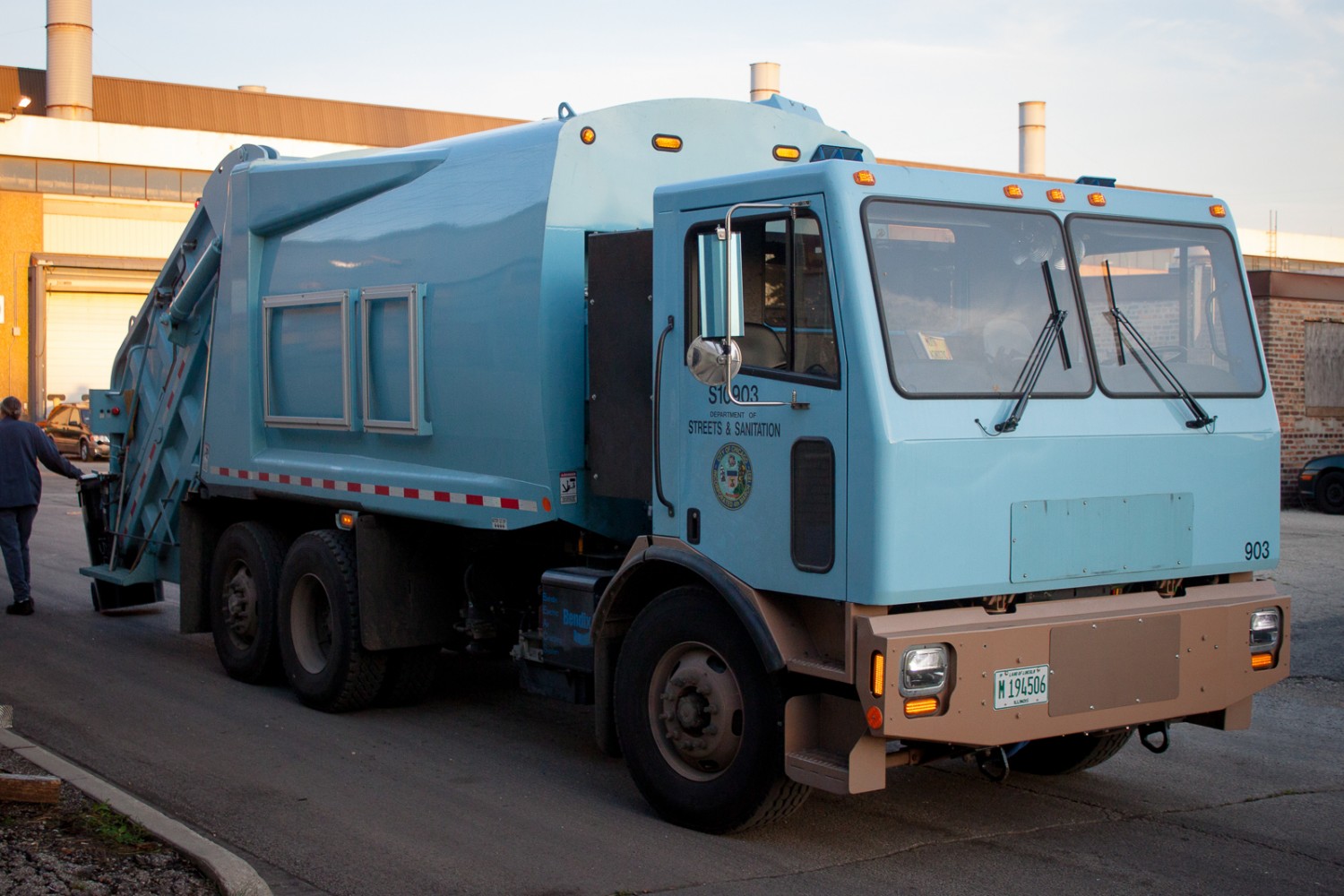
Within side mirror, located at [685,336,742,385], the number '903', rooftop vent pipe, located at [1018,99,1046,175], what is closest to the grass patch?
side mirror, located at [685,336,742,385]

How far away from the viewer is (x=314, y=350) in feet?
28.7

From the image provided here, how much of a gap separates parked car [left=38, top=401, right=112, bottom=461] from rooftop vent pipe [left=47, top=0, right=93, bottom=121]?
481 inches

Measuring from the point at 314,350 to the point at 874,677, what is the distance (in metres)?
4.89

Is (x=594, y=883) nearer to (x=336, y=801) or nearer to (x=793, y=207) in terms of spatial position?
(x=336, y=801)

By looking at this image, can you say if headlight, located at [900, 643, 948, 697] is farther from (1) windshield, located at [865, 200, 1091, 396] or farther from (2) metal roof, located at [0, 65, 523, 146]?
(2) metal roof, located at [0, 65, 523, 146]

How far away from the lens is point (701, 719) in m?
5.98

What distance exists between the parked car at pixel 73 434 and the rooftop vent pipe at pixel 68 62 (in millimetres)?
12229

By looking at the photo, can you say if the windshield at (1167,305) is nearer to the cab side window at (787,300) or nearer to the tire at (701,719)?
the cab side window at (787,300)

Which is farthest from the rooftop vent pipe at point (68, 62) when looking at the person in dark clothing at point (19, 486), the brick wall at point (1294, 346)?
the brick wall at point (1294, 346)

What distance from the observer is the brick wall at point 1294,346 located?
20.9 meters

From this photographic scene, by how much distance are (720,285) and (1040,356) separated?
52.1 inches

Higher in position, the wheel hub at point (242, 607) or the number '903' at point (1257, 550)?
the number '903' at point (1257, 550)

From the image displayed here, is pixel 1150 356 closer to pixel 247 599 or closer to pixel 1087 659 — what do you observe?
pixel 1087 659

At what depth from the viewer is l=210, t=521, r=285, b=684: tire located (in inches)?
357
